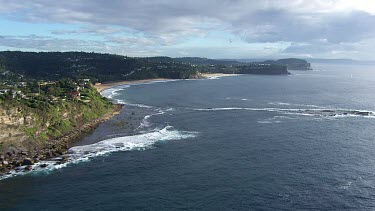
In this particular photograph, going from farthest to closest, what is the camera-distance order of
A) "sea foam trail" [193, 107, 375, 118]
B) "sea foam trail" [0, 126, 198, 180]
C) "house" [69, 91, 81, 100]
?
"sea foam trail" [193, 107, 375, 118] → "house" [69, 91, 81, 100] → "sea foam trail" [0, 126, 198, 180]

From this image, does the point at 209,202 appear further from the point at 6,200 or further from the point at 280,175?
the point at 6,200

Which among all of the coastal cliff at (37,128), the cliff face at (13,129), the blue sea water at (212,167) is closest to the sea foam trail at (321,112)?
the blue sea water at (212,167)

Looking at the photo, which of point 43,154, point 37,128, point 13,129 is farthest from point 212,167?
point 13,129

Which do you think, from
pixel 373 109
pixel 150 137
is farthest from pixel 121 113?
pixel 373 109

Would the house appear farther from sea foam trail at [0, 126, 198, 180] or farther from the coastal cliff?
sea foam trail at [0, 126, 198, 180]

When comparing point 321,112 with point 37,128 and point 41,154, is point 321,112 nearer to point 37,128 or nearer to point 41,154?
point 37,128

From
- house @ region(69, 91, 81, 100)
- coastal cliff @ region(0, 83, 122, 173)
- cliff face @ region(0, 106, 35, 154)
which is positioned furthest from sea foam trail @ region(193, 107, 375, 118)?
cliff face @ region(0, 106, 35, 154)
